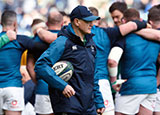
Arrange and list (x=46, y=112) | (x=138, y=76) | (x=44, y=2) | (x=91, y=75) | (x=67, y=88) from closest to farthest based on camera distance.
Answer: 1. (x=67, y=88)
2. (x=91, y=75)
3. (x=138, y=76)
4. (x=46, y=112)
5. (x=44, y=2)

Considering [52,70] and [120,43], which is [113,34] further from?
[52,70]

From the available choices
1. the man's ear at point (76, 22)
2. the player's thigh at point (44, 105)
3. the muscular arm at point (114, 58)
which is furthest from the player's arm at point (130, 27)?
the player's thigh at point (44, 105)

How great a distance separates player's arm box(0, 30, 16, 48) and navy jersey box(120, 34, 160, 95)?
1892mm

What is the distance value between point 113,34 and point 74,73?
1563 mm

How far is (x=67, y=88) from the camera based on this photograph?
3.82 meters

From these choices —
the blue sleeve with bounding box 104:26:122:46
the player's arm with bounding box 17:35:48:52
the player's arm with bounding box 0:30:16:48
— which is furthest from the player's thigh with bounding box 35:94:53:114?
the blue sleeve with bounding box 104:26:122:46

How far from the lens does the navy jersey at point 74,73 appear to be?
3.88 meters

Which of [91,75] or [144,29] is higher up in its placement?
[144,29]

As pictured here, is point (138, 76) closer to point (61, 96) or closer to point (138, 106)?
point (138, 106)

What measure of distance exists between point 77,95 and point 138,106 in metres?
1.70

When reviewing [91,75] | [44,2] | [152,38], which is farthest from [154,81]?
[44,2]

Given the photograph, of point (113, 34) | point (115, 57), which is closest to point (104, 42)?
point (113, 34)

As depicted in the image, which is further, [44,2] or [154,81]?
[44,2]

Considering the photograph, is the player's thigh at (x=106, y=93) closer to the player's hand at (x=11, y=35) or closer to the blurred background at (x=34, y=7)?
the player's hand at (x=11, y=35)
